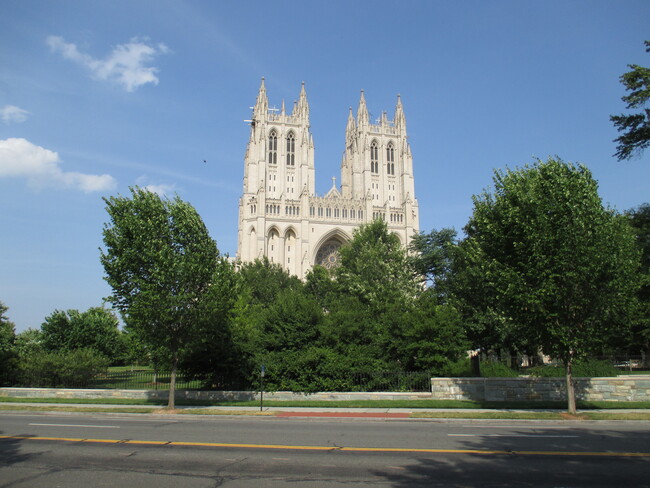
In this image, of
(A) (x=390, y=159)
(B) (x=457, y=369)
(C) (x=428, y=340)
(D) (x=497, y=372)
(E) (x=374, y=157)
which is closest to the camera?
(C) (x=428, y=340)

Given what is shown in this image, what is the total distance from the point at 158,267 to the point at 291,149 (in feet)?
236

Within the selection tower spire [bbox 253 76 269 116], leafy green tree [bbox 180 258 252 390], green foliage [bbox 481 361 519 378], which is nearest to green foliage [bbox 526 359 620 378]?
green foliage [bbox 481 361 519 378]

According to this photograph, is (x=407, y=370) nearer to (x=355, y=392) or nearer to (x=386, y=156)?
(x=355, y=392)

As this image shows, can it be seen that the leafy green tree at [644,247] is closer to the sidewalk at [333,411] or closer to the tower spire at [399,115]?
the sidewalk at [333,411]

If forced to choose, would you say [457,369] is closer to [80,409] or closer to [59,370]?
[80,409]

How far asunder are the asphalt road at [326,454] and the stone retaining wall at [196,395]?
498 cm

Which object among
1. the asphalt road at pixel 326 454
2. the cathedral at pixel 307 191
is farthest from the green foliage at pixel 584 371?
the cathedral at pixel 307 191

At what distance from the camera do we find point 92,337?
1543 inches

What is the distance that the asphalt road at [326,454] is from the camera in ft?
25.2

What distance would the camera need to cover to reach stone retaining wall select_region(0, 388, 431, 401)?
64.5ft

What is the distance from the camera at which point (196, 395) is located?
830 inches

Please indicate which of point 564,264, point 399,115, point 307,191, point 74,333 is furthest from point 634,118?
point 399,115

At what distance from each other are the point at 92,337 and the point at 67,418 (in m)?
25.1

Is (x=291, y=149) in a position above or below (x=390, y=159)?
above
